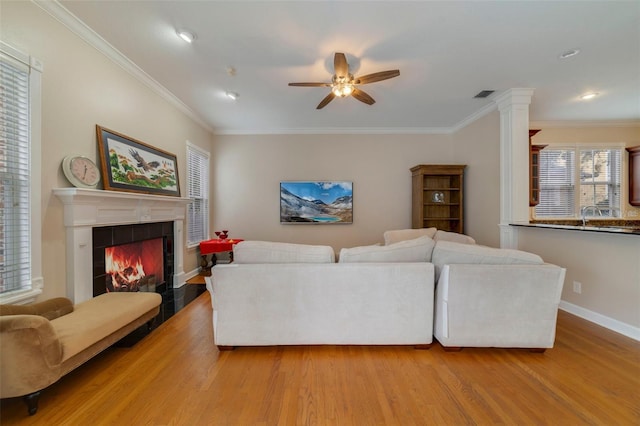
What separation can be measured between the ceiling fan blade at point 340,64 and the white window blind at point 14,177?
235 centimetres

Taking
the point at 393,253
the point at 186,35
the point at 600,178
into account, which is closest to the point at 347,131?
the point at 186,35

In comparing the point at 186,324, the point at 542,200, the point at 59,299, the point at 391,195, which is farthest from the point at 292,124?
the point at 542,200

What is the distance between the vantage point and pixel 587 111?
161 inches

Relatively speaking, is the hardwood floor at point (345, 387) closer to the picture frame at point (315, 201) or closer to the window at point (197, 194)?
the window at point (197, 194)

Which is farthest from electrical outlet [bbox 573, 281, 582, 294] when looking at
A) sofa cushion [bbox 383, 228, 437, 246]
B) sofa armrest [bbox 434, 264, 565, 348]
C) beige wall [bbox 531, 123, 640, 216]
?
beige wall [bbox 531, 123, 640, 216]

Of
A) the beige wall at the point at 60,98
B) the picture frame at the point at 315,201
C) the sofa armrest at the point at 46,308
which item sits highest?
the beige wall at the point at 60,98

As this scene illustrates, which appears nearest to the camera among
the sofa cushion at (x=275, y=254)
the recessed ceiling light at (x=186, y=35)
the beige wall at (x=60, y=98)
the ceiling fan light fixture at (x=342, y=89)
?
the beige wall at (x=60, y=98)

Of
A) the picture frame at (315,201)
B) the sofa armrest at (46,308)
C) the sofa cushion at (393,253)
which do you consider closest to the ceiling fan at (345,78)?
the sofa cushion at (393,253)

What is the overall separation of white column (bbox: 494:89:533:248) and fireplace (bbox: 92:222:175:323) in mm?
4557

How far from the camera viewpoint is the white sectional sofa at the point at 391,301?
6.33 feet

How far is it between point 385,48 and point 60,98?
2.90 metres

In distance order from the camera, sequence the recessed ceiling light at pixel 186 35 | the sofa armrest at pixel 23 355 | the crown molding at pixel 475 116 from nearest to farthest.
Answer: the sofa armrest at pixel 23 355 < the recessed ceiling light at pixel 186 35 < the crown molding at pixel 475 116

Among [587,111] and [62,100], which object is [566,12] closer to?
[587,111]

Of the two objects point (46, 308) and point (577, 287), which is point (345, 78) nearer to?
point (46, 308)
